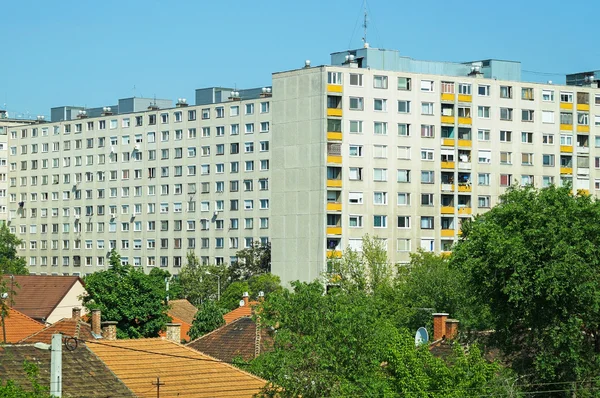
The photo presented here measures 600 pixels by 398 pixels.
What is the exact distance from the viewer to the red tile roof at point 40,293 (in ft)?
296

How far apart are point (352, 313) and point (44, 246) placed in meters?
102

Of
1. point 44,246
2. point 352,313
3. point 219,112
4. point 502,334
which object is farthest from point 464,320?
point 44,246

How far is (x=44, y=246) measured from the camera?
5517 inches

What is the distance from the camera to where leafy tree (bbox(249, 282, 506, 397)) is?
135ft

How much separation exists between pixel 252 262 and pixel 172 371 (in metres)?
70.4

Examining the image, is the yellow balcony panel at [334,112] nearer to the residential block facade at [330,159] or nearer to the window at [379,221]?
the residential block facade at [330,159]

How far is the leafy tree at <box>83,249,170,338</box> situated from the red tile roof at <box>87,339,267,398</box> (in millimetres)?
24798

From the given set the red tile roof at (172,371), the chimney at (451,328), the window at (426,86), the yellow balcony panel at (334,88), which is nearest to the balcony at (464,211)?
the window at (426,86)

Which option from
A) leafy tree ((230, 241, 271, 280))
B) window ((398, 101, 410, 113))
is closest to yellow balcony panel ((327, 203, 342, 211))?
window ((398, 101, 410, 113))

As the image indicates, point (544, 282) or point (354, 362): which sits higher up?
point (544, 282)

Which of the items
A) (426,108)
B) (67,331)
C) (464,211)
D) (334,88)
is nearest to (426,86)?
(426,108)

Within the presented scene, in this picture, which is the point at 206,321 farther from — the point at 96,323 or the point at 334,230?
the point at 96,323

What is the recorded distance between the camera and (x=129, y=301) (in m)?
73.4

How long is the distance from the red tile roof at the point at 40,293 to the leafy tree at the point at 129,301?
52.3 feet
